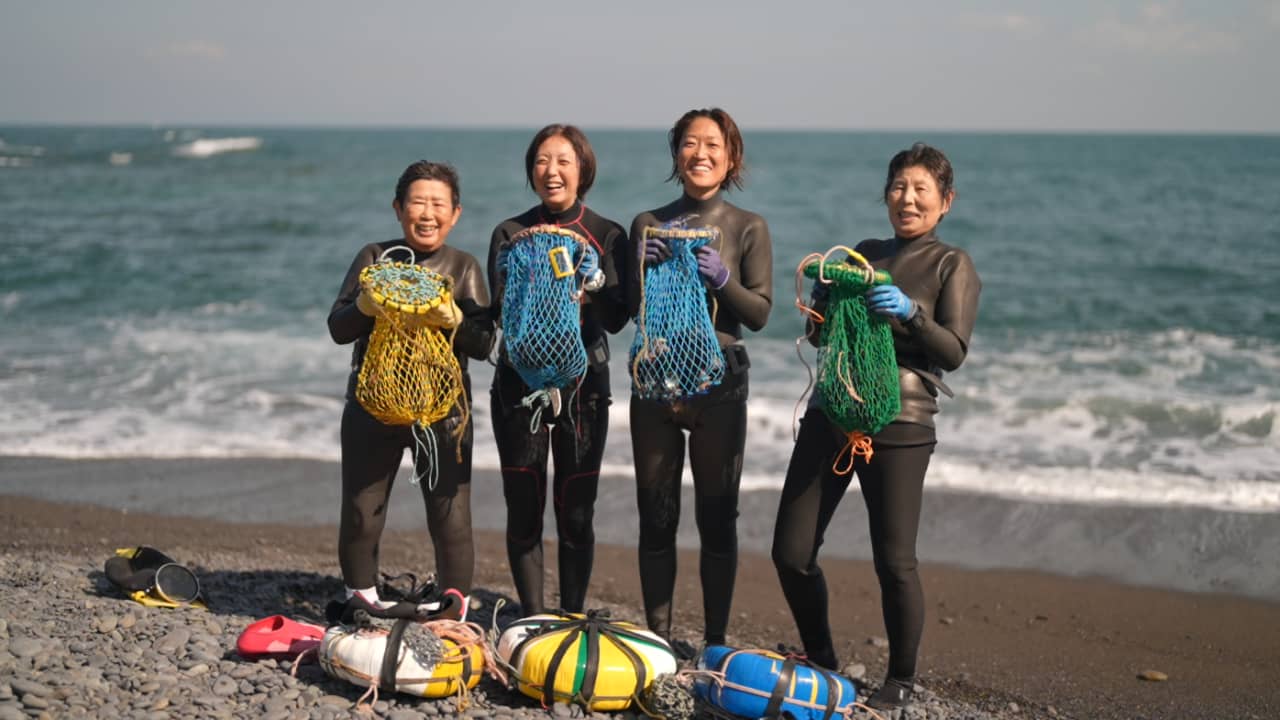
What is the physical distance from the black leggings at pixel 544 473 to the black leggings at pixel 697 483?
221 millimetres

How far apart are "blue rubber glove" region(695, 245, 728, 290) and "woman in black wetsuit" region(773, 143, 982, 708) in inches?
15.9

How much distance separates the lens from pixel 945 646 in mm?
6133

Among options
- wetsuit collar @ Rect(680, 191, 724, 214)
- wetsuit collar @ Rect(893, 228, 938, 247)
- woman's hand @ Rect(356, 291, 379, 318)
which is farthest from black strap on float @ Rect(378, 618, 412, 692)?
wetsuit collar @ Rect(893, 228, 938, 247)

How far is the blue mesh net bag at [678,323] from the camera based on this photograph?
15.0 ft

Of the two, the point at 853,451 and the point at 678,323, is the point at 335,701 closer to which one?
the point at 678,323

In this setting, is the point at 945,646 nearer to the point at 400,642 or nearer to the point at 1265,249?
the point at 400,642

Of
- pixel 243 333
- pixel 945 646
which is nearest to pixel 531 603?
pixel 945 646

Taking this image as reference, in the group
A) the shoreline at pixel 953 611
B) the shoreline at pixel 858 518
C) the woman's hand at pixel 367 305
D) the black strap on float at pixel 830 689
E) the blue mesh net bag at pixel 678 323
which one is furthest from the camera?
the shoreline at pixel 858 518

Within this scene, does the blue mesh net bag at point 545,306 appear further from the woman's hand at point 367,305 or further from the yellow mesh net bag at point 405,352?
the woman's hand at point 367,305

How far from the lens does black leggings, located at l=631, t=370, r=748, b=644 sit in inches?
187

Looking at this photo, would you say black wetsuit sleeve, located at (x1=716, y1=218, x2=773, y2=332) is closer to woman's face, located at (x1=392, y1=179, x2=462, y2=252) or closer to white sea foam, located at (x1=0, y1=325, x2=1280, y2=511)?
woman's face, located at (x1=392, y1=179, x2=462, y2=252)

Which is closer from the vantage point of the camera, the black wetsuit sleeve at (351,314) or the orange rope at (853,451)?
the orange rope at (853,451)

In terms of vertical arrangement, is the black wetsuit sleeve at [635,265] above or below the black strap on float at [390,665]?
above

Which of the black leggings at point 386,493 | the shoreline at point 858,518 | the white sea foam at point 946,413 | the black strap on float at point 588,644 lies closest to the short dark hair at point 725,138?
the black leggings at point 386,493
